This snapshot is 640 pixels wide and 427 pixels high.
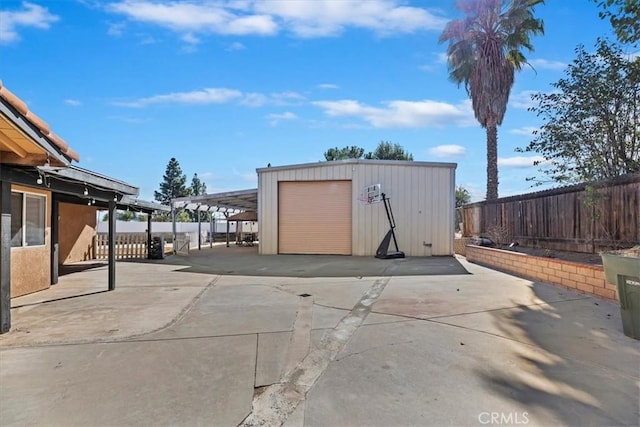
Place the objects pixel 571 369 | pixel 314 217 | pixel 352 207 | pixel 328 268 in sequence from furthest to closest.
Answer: pixel 314 217 → pixel 352 207 → pixel 328 268 → pixel 571 369

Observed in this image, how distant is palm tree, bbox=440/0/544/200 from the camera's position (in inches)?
653

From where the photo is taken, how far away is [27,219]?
7754 mm

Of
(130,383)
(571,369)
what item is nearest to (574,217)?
(571,369)

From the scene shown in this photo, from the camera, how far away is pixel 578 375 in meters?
3.56

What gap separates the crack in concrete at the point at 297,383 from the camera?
9.63ft

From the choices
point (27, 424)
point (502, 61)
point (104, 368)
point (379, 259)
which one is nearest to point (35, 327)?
point (104, 368)

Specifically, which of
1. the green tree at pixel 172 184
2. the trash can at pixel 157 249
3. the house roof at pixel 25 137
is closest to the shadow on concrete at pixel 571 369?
the house roof at pixel 25 137

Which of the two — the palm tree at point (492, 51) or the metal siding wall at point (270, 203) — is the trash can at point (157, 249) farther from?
the palm tree at point (492, 51)

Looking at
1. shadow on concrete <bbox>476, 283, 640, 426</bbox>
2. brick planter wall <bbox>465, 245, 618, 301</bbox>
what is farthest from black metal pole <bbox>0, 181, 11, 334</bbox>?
brick planter wall <bbox>465, 245, 618, 301</bbox>

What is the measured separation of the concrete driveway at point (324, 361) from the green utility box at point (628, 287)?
0.77ft

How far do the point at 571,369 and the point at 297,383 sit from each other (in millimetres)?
2609

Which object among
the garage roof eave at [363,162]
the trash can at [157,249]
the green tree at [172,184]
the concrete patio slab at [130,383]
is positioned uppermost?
the green tree at [172,184]

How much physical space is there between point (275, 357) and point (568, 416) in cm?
265

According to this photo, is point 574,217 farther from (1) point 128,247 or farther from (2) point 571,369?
(1) point 128,247
